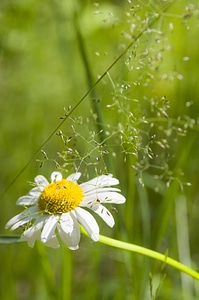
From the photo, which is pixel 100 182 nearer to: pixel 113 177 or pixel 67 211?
pixel 67 211

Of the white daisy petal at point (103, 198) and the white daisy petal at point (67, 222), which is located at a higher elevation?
the white daisy petal at point (103, 198)

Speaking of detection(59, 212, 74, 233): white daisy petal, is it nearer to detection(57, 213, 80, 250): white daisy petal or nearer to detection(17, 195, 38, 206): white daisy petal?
detection(57, 213, 80, 250): white daisy petal

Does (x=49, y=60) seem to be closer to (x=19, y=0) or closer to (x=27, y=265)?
(x=19, y=0)

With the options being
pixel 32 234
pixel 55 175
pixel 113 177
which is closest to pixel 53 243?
pixel 32 234

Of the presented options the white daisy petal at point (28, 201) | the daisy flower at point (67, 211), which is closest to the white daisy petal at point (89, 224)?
the daisy flower at point (67, 211)

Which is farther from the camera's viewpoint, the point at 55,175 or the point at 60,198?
the point at 55,175

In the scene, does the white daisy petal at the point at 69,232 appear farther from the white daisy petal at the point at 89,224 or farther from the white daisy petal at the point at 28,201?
the white daisy petal at the point at 28,201

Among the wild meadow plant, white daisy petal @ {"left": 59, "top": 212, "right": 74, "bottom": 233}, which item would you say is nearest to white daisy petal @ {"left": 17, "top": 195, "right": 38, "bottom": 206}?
the wild meadow plant
